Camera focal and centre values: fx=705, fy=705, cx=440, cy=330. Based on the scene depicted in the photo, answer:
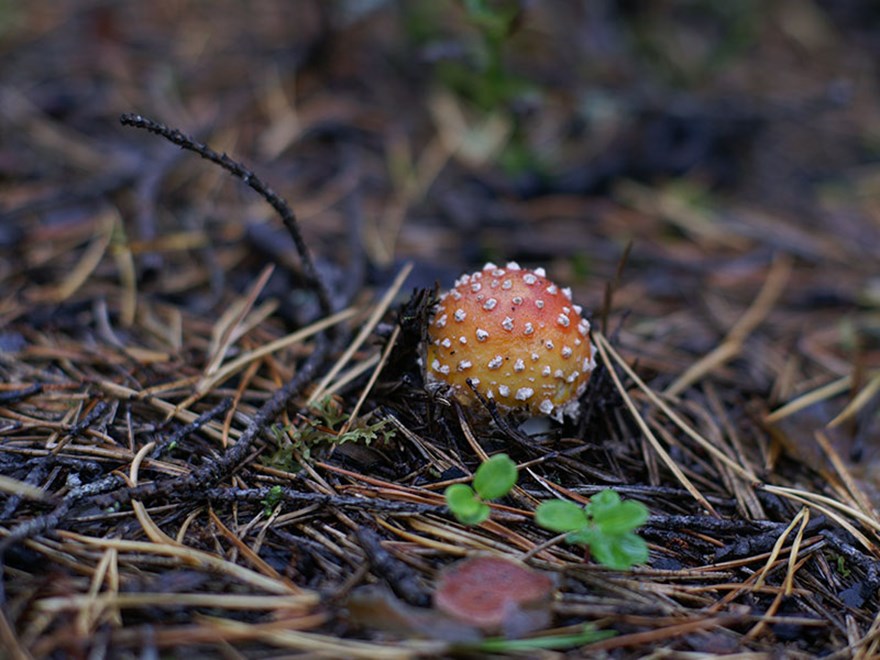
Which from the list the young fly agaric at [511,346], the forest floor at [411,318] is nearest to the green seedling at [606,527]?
the forest floor at [411,318]

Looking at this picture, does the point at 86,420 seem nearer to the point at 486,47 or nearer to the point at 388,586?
the point at 388,586

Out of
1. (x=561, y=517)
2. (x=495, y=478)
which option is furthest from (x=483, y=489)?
(x=561, y=517)

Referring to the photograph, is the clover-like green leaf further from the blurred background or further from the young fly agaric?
the blurred background

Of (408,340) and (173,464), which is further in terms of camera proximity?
(408,340)

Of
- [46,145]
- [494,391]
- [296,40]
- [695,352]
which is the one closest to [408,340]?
[494,391]

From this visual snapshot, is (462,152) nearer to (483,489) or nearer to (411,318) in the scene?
(411,318)

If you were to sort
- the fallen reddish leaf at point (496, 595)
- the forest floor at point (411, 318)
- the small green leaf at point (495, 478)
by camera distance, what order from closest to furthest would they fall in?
the fallen reddish leaf at point (496, 595), the forest floor at point (411, 318), the small green leaf at point (495, 478)

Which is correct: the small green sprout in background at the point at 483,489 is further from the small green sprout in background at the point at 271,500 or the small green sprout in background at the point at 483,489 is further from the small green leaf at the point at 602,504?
the small green sprout in background at the point at 271,500

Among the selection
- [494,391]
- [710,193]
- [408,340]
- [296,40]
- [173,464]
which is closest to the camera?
[173,464]
